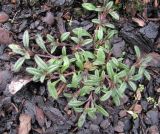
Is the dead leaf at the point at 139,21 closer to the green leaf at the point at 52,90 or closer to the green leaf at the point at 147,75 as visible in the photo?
the green leaf at the point at 147,75

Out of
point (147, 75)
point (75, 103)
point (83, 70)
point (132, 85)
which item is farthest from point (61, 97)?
point (147, 75)

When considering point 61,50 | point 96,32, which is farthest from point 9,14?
point 96,32

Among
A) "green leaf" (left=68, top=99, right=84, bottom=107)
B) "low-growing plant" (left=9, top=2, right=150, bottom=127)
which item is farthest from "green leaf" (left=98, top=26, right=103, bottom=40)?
"green leaf" (left=68, top=99, right=84, bottom=107)

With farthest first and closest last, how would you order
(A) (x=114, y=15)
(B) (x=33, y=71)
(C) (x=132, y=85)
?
1. (A) (x=114, y=15)
2. (C) (x=132, y=85)
3. (B) (x=33, y=71)

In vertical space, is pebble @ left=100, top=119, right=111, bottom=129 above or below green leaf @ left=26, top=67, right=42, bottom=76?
below

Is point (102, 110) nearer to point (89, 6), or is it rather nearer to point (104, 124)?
point (104, 124)

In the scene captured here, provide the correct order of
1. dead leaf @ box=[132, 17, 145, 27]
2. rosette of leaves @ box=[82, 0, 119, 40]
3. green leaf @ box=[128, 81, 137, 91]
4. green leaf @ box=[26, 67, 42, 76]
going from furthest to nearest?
dead leaf @ box=[132, 17, 145, 27], rosette of leaves @ box=[82, 0, 119, 40], green leaf @ box=[128, 81, 137, 91], green leaf @ box=[26, 67, 42, 76]

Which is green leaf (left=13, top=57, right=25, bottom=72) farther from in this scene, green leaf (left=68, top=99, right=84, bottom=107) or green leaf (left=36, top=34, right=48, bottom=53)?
green leaf (left=68, top=99, right=84, bottom=107)
